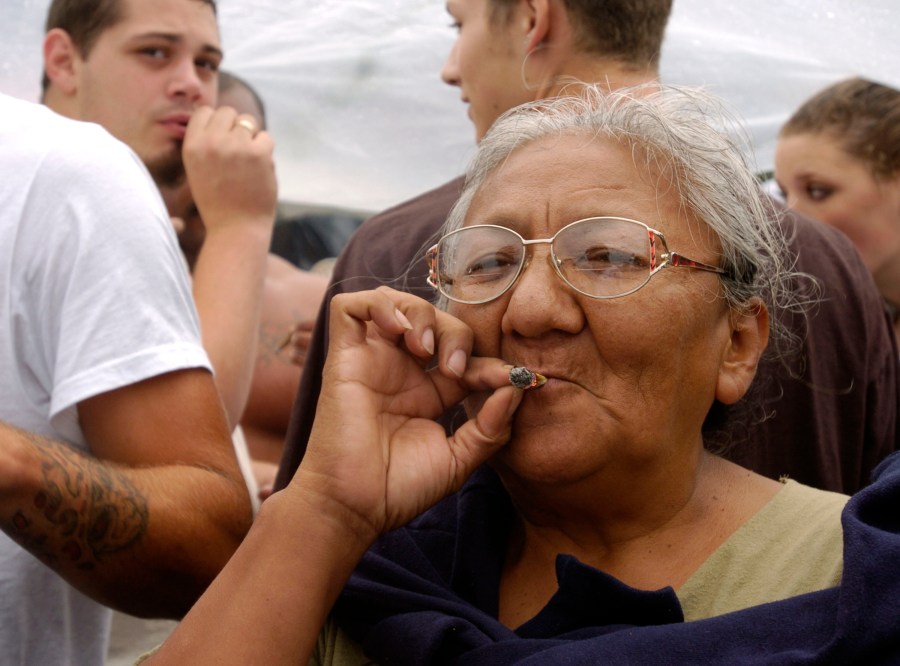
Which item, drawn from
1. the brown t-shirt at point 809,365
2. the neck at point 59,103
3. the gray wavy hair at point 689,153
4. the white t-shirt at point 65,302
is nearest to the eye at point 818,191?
the brown t-shirt at point 809,365

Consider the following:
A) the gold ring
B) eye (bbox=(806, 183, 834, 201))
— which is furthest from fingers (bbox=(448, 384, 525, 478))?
eye (bbox=(806, 183, 834, 201))

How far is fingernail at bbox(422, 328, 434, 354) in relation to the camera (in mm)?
2008

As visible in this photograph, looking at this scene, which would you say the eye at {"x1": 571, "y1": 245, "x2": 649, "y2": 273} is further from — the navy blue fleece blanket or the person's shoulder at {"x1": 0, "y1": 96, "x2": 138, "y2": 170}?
the person's shoulder at {"x1": 0, "y1": 96, "x2": 138, "y2": 170}

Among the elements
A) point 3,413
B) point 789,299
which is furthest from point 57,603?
point 789,299

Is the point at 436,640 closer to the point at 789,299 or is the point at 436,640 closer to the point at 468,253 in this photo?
the point at 468,253

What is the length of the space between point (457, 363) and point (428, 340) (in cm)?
8

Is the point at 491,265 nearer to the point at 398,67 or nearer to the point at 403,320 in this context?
the point at 403,320

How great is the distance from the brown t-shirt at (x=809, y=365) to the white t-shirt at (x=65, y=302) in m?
0.61

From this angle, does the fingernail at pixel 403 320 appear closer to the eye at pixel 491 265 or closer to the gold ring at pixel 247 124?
the eye at pixel 491 265

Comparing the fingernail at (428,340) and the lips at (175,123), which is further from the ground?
the fingernail at (428,340)

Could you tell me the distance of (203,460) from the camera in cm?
215

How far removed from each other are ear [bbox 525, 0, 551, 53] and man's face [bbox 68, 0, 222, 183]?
4.18 ft

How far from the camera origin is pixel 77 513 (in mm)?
1984

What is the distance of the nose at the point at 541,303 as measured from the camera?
1.91 m
